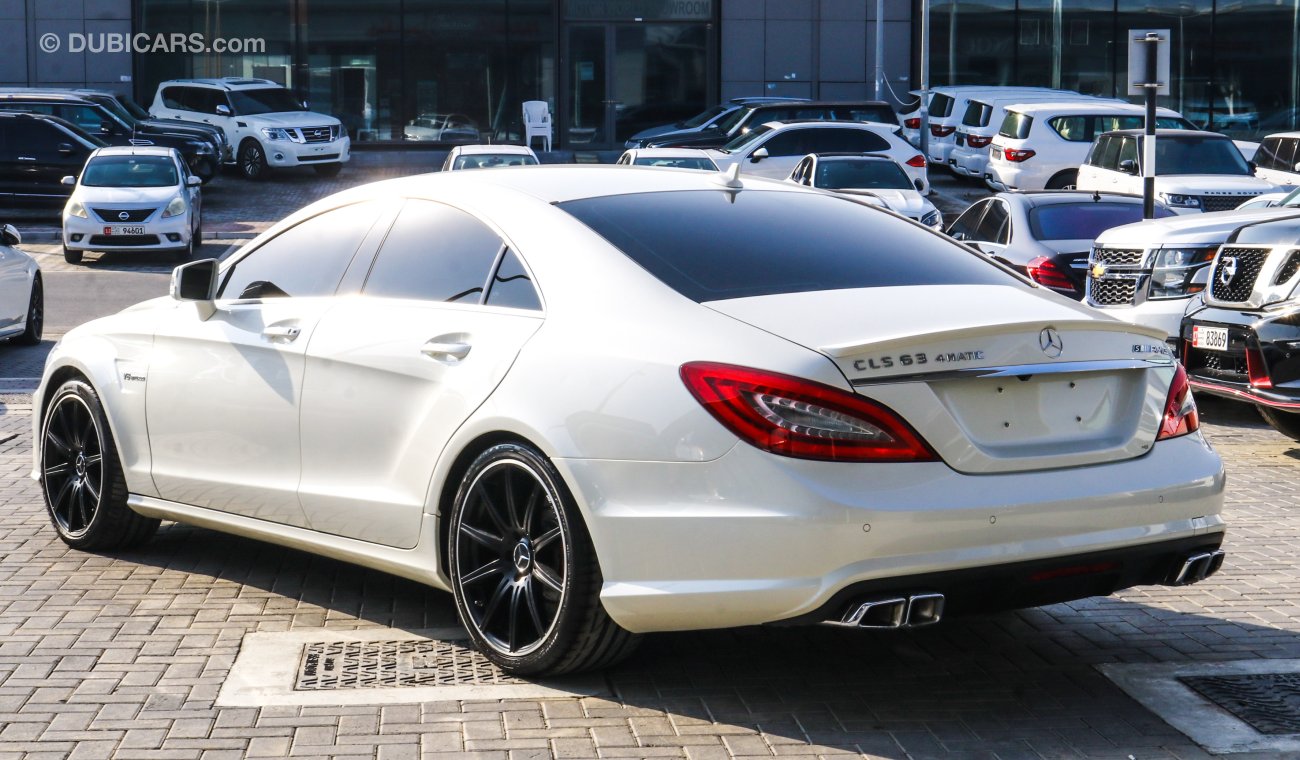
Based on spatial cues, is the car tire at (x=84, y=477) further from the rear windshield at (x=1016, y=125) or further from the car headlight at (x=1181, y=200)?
the rear windshield at (x=1016, y=125)

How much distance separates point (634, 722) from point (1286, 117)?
1705 inches

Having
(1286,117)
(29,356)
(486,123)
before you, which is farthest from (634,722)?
(1286,117)

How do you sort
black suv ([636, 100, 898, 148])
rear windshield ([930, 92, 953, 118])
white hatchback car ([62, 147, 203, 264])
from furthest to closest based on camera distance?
rear windshield ([930, 92, 953, 118]) → black suv ([636, 100, 898, 148]) → white hatchback car ([62, 147, 203, 264])

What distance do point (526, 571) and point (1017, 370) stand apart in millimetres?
1507

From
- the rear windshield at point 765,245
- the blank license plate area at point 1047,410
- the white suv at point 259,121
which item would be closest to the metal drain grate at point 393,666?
the rear windshield at point 765,245

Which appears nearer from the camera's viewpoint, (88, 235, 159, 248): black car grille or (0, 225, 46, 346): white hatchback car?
(0, 225, 46, 346): white hatchback car

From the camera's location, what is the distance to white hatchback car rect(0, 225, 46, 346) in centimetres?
1483

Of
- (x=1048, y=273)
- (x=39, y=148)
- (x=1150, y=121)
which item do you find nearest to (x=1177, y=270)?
(x=1048, y=273)

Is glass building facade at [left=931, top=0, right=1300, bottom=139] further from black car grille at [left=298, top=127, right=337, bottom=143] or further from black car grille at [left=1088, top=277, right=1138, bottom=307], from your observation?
black car grille at [left=1088, top=277, right=1138, bottom=307]

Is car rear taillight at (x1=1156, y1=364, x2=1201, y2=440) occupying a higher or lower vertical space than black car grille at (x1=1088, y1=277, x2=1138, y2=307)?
higher

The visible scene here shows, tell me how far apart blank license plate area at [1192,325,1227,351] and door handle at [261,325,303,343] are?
579cm

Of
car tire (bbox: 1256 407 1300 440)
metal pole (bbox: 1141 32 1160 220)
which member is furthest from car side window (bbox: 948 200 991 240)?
car tire (bbox: 1256 407 1300 440)

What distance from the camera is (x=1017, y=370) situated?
464 cm

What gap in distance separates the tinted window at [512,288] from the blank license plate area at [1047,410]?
1.31 metres
